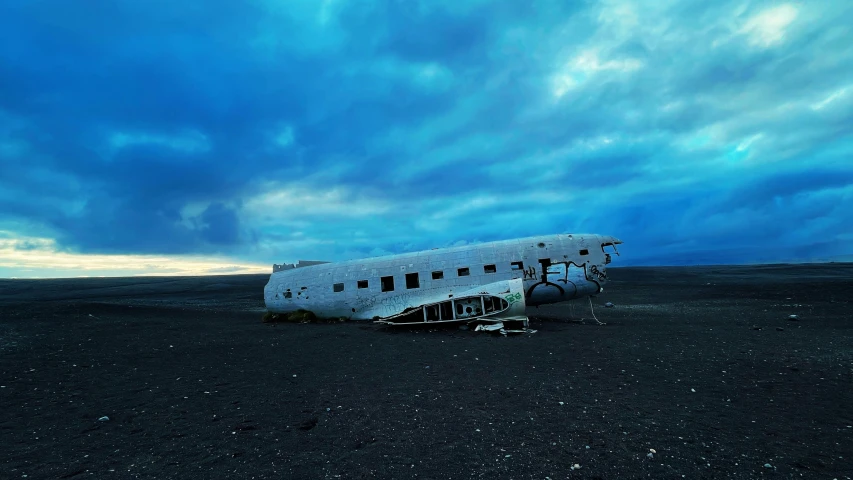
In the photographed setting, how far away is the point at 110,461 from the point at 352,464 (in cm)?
440

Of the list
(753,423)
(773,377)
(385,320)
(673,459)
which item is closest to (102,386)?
(385,320)

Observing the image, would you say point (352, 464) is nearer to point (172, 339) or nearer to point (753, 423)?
point (753, 423)

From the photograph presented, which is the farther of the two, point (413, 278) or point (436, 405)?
point (413, 278)

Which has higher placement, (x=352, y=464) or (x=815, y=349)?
(x=352, y=464)

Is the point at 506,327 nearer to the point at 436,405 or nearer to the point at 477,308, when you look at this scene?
the point at 477,308

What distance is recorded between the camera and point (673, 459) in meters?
6.61

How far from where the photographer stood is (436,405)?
949 centimetres

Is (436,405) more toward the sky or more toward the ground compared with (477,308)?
more toward the ground

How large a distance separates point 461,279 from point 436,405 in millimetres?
13345

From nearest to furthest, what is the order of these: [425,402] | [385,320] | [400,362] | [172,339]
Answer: [425,402] < [400,362] < [172,339] < [385,320]

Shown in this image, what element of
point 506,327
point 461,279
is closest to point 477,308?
point 506,327

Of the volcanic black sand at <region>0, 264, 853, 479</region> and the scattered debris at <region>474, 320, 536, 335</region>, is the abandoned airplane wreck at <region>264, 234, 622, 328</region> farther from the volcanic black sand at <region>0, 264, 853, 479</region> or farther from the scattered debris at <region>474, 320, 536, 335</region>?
the volcanic black sand at <region>0, 264, 853, 479</region>

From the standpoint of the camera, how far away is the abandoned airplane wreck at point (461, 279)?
2089cm

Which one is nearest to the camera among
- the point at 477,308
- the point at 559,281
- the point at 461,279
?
the point at 477,308
